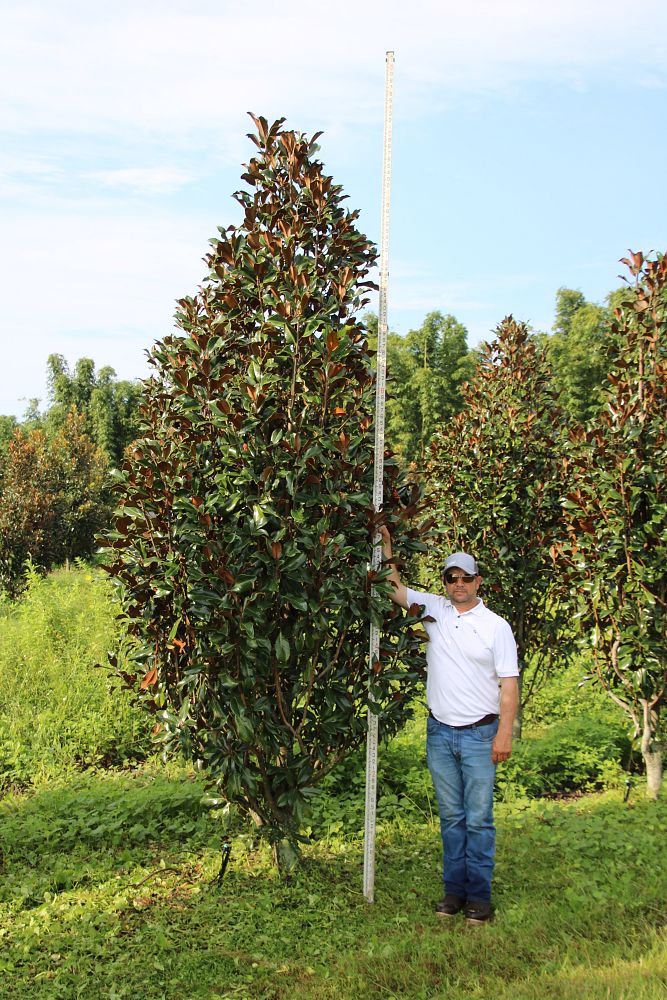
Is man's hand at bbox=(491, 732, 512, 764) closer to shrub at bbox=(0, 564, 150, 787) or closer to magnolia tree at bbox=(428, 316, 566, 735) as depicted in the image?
magnolia tree at bbox=(428, 316, 566, 735)

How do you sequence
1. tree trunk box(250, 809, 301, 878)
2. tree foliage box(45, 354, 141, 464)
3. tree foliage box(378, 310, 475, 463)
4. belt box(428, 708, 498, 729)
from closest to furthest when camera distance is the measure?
belt box(428, 708, 498, 729) < tree trunk box(250, 809, 301, 878) < tree foliage box(378, 310, 475, 463) < tree foliage box(45, 354, 141, 464)

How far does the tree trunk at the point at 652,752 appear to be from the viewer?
680cm

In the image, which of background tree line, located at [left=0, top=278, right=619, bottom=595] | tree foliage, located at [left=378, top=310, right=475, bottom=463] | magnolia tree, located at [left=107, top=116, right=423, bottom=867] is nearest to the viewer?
magnolia tree, located at [left=107, top=116, right=423, bottom=867]

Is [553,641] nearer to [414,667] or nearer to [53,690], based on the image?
[414,667]

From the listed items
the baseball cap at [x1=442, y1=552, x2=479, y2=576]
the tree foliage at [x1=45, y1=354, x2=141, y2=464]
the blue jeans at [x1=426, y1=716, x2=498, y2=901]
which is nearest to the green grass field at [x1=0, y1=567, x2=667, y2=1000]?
the blue jeans at [x1=426, y1=716, x2=498, y2=901]

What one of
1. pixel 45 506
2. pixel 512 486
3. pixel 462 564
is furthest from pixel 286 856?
pixel 45 506

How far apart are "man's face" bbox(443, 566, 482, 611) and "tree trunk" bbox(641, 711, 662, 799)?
119 inches

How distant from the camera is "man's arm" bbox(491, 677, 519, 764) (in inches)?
173

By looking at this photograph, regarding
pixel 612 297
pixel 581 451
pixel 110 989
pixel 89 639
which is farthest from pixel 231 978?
pixel 612 297

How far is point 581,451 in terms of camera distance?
22.8ft

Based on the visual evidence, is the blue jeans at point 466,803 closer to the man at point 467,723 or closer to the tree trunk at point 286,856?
the man at point 467,723

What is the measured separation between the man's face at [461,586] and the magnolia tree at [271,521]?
27 centimetres

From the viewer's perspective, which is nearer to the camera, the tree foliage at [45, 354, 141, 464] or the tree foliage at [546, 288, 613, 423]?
the tree foliage at [546, 288, 613, 423]

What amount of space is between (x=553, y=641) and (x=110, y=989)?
563cm
